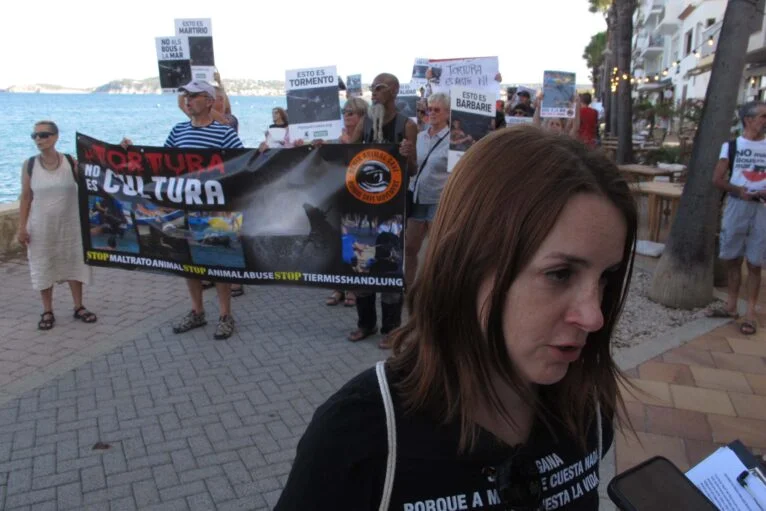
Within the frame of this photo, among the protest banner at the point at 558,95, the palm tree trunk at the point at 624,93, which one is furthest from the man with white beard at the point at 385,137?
the palm tree trunk at the point at 624,93

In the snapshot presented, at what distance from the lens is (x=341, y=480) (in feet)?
3.61

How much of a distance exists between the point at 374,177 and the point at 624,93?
11.3 meters

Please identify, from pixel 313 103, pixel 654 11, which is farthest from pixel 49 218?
pixel 654 11

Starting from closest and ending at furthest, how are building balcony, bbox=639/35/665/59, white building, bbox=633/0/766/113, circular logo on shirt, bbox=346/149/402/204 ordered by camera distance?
circular logo on shirt, bbox=346/149/402/204 → white building, bbox=633/0/766/113 → building balcony, bbox=639/35/665/59

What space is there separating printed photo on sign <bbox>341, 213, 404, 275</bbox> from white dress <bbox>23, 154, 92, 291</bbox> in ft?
9.31

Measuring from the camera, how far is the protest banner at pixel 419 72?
1172 cm

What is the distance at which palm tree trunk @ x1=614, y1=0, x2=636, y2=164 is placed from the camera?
14.2m

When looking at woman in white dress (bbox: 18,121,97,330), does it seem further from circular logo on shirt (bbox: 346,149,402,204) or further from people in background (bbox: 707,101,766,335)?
people in background (bbox: 707,101,766,335)

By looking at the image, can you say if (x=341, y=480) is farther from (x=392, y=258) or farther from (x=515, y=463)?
(x=392, y=258)

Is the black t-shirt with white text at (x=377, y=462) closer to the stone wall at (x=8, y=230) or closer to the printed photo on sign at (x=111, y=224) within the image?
the printed photo on sign at (x=111, y=224)

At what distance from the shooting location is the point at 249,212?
19.2 feet

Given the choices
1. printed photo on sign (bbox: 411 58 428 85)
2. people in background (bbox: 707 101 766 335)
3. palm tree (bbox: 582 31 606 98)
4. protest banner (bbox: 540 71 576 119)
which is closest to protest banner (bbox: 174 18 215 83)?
→ protest banner (bbox: 540 71 576 119)

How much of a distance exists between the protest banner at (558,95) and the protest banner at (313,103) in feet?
13.7

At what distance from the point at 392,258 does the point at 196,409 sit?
2.12m
